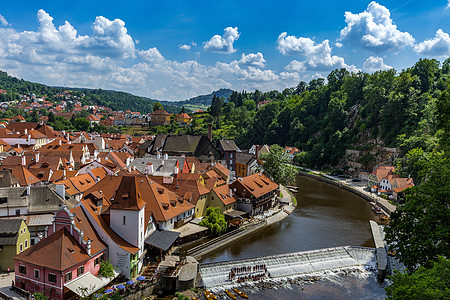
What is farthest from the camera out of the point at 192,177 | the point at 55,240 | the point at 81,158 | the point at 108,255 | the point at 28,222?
the point at 81,158

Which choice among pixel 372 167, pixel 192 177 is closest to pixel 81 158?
pixel 192 177

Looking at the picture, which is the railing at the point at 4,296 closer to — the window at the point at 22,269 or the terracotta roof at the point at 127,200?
the window at the point at 22,269

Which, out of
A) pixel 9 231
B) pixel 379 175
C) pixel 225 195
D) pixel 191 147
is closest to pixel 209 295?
pixel 9 231

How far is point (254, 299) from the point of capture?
90.6 feet

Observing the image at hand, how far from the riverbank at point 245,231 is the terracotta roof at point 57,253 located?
1240cm

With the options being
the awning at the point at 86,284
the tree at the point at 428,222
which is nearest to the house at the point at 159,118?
the awning at the point at 86,284

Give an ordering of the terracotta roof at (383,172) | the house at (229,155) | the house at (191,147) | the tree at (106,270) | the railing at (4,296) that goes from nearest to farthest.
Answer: the railing at (4,296) < the tree at (106,270) < the terracotta roof at (383,172) < the house at (191,147) < the house at (229,155)

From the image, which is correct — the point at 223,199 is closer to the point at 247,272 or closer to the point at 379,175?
the point at 247,272

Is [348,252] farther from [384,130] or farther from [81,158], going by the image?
[384,130]

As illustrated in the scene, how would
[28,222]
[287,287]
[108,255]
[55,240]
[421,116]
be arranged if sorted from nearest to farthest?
[55,240]
[108,255]
[287,287]
[28,222]
[421,116]

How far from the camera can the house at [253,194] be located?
47.2 meters

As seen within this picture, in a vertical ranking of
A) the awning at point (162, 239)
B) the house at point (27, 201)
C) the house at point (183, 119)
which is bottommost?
the awning at point (162, 239)

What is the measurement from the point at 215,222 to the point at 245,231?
14.8 ft

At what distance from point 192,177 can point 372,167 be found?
5785 cm
